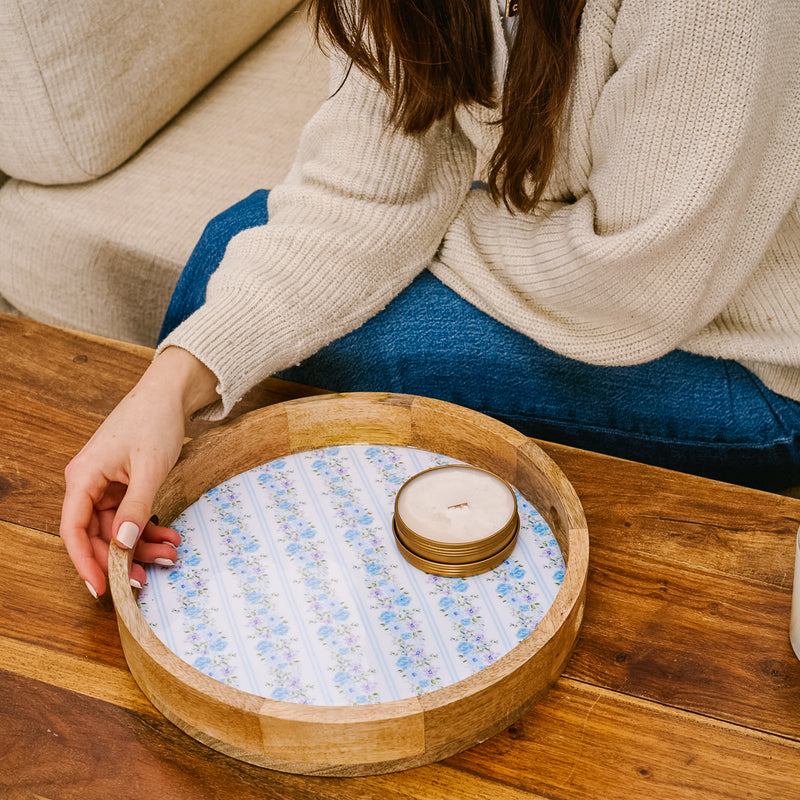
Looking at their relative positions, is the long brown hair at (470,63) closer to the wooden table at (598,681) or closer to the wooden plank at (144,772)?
the wooden table at (598,681)

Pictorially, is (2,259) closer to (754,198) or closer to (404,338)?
(404,338)

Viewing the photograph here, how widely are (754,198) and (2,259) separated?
1181 mm

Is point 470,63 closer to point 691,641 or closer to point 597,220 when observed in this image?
point 597,220

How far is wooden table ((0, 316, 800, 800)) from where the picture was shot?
24.7 inches

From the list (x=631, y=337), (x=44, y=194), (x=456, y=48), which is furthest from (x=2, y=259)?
(x=631, y=337)

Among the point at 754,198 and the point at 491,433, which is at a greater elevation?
the point at 754,198

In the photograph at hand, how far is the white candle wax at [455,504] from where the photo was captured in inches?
29.7

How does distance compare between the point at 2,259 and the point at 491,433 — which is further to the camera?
the point at 2,259

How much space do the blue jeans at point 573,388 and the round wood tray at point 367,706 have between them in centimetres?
23

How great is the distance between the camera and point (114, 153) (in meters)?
1.50

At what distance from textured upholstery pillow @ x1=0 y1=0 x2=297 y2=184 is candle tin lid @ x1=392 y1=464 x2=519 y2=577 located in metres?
0.92

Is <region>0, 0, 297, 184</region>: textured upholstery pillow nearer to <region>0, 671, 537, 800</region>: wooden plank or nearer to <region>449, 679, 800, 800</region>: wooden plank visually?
<region>0, 671, 537, 800</region>: wooden plank

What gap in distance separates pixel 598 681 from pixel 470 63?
60 cm

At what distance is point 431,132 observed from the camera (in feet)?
3.44
